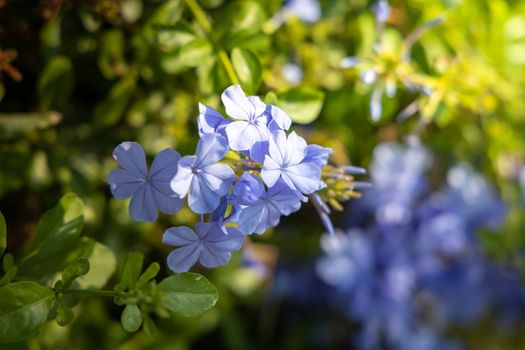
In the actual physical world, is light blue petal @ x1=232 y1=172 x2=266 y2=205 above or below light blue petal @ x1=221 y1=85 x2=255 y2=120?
below

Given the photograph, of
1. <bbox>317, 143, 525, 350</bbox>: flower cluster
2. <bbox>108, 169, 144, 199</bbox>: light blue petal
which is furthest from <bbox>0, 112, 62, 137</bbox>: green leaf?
<bbox>317, 143, 525, 350</bbox>: flower cluster

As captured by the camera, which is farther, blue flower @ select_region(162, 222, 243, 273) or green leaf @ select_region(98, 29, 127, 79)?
green leaf @ select_region(98, 29, 127, 79)

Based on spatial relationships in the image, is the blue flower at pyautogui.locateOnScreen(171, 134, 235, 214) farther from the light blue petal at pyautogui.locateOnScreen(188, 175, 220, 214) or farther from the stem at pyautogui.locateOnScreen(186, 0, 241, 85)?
the stem at pyautogui.locateOnScreen(186, 0, 241, 85)

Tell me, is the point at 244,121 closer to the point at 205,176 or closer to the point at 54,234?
the point at 205,176

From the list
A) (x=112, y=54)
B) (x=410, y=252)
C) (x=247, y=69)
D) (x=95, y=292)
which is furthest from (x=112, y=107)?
(x=410, y=252)

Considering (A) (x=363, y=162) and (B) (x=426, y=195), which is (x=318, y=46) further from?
(B) (x=426, y=195)

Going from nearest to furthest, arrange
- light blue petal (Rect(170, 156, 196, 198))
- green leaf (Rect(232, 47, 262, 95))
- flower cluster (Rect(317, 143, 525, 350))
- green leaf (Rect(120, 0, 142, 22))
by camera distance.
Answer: light blue petal (Rect(170, 156, 196, 198)) → green leaf (Rect(232, 47, 262, 95)) → green leaf (Rect(120, 0, 142, 22)) → flower cluster (Rect(317, 143, 525, 350))
